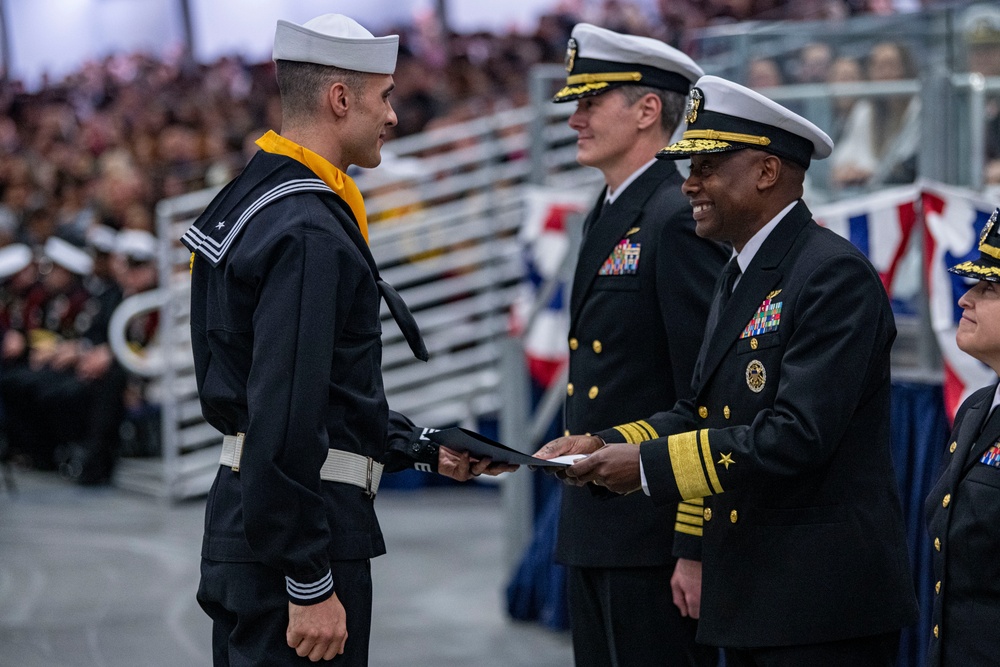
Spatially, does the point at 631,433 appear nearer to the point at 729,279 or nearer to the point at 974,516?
the point at 729,279

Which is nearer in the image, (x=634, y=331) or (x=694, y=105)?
(x=694, y=105)

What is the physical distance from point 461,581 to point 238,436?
3.66m

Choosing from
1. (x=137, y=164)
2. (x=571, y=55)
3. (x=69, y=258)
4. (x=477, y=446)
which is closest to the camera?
(x=477, y=446)

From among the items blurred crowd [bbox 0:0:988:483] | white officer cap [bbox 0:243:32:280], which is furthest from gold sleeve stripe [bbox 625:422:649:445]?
white officer cap [bbox 0:243:32:280]

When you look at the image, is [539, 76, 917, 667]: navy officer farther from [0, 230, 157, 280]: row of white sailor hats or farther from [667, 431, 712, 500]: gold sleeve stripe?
[0, 230, 157, 280]: row of white sailor hats

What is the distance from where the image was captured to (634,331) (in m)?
2.87

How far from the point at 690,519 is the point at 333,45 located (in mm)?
1116

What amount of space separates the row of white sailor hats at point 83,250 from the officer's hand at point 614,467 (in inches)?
245

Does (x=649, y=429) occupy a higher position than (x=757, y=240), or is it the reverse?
(x=757, y=240)

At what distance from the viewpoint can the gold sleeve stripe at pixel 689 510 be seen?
2.66 metres

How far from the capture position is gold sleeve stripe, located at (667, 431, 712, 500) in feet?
7.68

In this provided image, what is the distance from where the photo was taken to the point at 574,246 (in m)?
4.82

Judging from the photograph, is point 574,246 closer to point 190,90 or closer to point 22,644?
point 22,644

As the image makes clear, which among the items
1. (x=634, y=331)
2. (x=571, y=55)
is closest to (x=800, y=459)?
(x=634, y=331)
